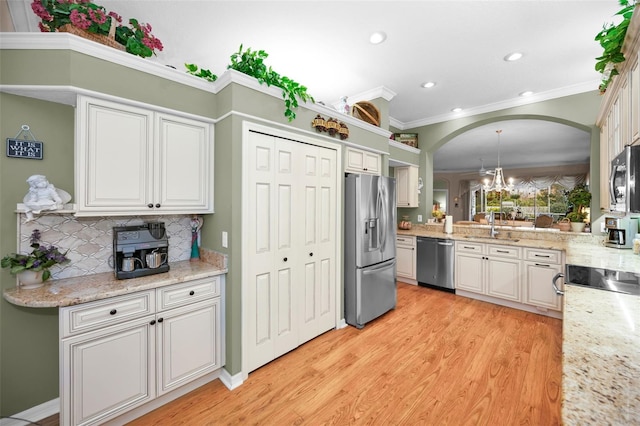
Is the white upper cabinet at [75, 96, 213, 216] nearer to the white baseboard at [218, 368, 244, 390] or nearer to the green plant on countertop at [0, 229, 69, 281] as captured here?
the green plant on countertop at [0, 229, 69, 281]

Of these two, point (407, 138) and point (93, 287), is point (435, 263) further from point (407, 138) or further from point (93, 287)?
point (93, 287)

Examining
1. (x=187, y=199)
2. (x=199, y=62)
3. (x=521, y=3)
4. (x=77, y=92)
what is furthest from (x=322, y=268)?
(x=521, y=3)

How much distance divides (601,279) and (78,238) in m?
3.80

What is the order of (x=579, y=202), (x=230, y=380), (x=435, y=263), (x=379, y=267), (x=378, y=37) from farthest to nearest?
1. (x=435, y=263)
2. (x=579, y=202)
3. (x=379, y=267)
4. (x=378, y=37)
5. (x=230, y=380)

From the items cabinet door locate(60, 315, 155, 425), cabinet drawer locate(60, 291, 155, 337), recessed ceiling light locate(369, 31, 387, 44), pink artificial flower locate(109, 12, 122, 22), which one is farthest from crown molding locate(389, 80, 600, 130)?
cabinet door locate(60, 315, 155, 425)

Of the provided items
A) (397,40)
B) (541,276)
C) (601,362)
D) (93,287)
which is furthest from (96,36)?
(541,276)

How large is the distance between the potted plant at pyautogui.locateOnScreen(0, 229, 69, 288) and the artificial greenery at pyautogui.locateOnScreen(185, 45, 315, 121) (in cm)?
168

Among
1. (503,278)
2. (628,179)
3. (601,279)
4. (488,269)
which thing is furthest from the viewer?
(488,269)

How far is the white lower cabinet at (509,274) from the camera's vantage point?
335 cm

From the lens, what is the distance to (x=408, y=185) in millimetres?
5012

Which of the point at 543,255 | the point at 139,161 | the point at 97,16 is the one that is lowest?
the point at 543,255

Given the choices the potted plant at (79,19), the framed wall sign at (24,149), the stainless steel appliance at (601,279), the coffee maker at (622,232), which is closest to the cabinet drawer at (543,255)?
the coffee maker at (622,232)

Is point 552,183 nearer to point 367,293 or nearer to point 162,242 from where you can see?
point 367,293

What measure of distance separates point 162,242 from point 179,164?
2.06 feet
